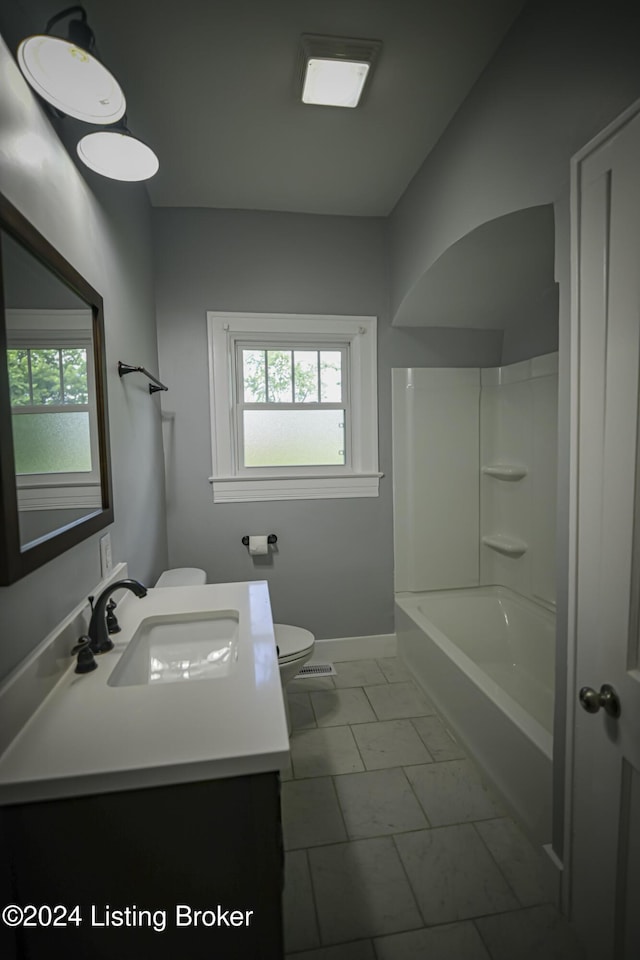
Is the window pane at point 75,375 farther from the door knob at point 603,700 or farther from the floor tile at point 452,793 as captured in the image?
the floor tile at point 452,793

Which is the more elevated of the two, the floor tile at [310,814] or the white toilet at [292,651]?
the white toilet at [292,651]

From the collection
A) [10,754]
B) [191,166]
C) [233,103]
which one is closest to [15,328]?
[10,754]

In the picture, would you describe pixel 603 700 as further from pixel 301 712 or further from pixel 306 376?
pixel 306 376

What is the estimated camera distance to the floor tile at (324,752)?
6.32 ft

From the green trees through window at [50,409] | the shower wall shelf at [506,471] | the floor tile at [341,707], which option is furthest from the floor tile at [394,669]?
the green trees through window at [50,409]

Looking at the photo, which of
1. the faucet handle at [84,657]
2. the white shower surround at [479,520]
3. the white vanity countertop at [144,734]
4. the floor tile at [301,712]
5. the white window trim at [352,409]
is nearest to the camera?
the white vanity countertop at [144,734]

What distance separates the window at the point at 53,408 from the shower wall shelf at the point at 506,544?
233 cm

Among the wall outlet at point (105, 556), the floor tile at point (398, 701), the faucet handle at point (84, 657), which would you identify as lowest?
the floor tile at point (398, 701)

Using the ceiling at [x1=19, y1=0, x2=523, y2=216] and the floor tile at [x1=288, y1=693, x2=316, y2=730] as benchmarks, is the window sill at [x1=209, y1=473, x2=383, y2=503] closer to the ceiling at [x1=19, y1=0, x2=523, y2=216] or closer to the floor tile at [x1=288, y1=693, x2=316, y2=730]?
the floor tile at [x1=288, y1=693, x2=316, y2=730]

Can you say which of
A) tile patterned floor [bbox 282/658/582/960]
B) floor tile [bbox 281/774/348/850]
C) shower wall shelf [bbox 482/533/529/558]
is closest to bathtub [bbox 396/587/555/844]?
tile patterned floor [bbox 282/658/582/960]

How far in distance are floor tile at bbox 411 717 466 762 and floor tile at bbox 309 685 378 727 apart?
247 millimetres

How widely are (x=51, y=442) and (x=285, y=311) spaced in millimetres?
1867

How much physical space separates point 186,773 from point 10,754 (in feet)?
1.11

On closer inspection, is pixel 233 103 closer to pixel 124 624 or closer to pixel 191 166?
pixel 191 166
